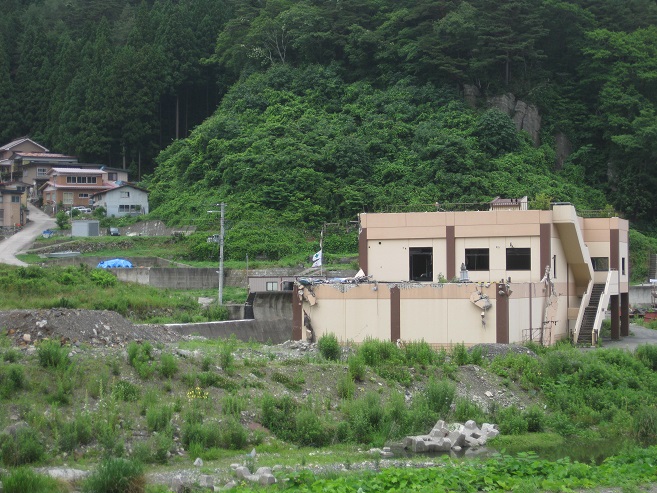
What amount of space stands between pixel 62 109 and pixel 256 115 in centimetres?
2160

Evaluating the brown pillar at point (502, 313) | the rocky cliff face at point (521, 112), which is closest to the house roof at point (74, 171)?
the rocky cliff face at point (521, 112)

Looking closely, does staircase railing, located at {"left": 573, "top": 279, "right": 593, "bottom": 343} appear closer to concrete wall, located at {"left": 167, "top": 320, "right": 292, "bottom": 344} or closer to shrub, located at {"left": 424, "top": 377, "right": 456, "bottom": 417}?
concrete wall, located at {"left": 167, "top": 320, "right": 292, "bottom": 344}

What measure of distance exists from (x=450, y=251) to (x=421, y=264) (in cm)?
132

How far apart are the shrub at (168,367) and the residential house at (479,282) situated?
38.9 feet

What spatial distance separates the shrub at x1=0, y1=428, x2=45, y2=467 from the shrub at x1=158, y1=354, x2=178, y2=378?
4.30 metres

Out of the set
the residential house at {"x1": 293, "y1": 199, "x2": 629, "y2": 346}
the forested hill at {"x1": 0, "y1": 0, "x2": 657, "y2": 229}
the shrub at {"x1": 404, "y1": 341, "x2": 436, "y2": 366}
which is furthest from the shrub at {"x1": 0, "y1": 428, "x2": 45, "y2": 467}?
the forested hill at {"x1": 0, "y1": 0, "x2": 657, "y2": 229}

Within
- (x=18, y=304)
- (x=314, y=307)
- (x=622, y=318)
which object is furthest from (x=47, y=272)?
(x=622, y=318)

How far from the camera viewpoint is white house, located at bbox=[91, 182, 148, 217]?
65875 millimetres

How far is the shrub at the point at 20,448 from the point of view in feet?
60.5

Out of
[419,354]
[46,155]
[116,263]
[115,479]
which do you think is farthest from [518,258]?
[46,155]

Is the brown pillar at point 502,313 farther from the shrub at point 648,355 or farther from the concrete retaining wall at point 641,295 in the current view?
the concrete retaining wall at point 641,295

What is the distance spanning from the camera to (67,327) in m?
26.9

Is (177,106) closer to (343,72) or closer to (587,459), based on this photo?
(343,72)

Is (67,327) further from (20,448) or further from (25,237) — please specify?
(25,237)
